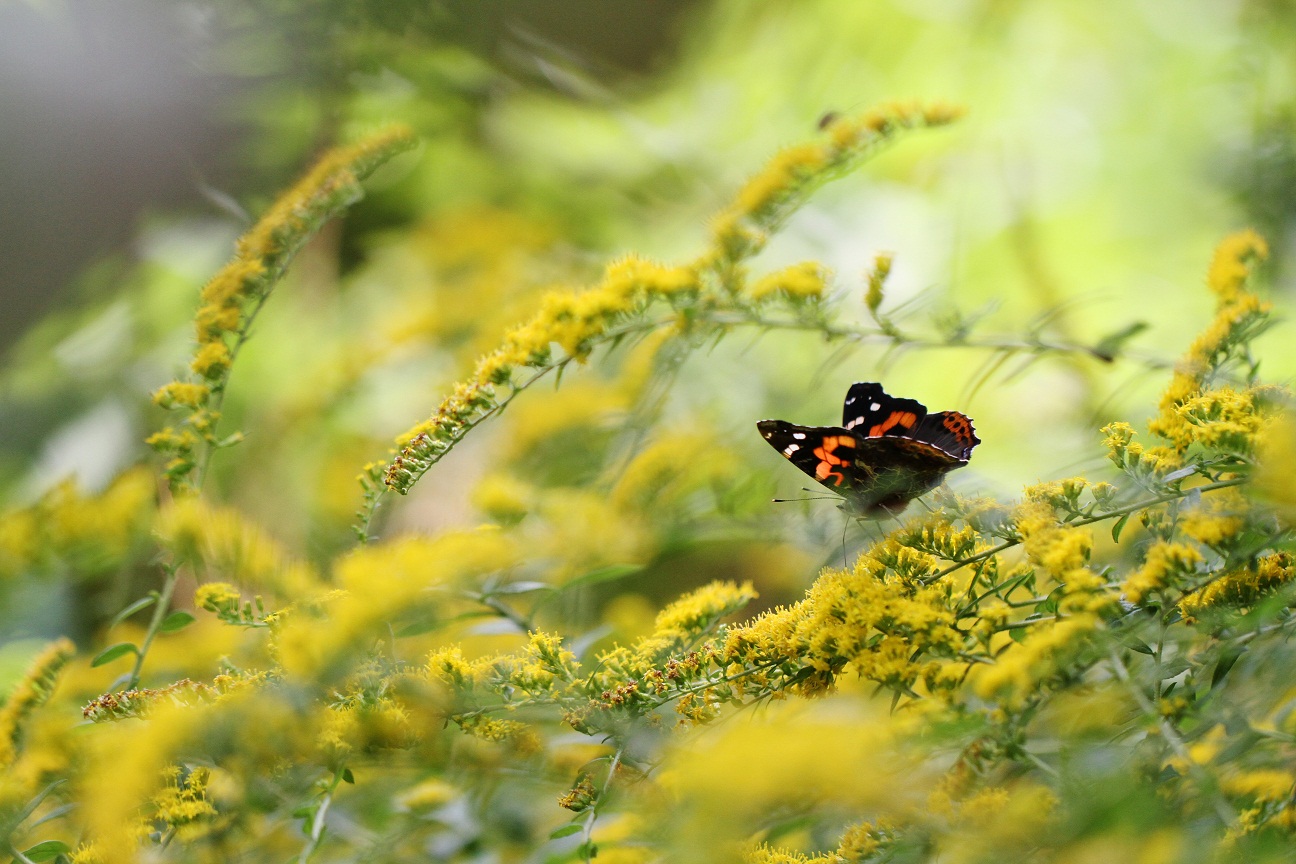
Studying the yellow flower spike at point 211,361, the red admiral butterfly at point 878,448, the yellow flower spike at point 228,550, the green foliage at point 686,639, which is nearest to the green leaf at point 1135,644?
the green foliage at point 686,639

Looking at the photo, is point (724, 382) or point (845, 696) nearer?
point (845, 696)

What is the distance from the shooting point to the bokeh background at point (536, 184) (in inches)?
83.0

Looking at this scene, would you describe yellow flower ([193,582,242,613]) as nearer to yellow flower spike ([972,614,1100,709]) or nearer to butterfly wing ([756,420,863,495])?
butterfly wing ([756,420,863,495])

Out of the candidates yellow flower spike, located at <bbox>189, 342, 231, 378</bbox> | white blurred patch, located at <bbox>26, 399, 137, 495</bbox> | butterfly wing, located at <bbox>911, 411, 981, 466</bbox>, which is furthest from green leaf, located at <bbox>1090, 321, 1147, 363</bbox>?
white blurred patch, located at <bbox>26, 399, 137, 495</bbox>

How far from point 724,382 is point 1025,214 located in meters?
1.10

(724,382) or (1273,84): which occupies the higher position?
(1273,84)

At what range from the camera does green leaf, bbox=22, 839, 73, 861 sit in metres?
0.98

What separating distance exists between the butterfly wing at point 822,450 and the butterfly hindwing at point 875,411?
0.29 feet

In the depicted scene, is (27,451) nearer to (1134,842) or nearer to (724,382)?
(724,382)

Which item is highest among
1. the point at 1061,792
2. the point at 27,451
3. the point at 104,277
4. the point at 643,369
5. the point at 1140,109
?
the point at 1140,109

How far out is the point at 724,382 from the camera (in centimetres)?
208

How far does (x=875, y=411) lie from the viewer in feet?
4.08

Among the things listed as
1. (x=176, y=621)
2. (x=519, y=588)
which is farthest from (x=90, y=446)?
(x=519, y=588)

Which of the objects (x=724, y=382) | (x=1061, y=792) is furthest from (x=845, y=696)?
(x=724, y=382)
